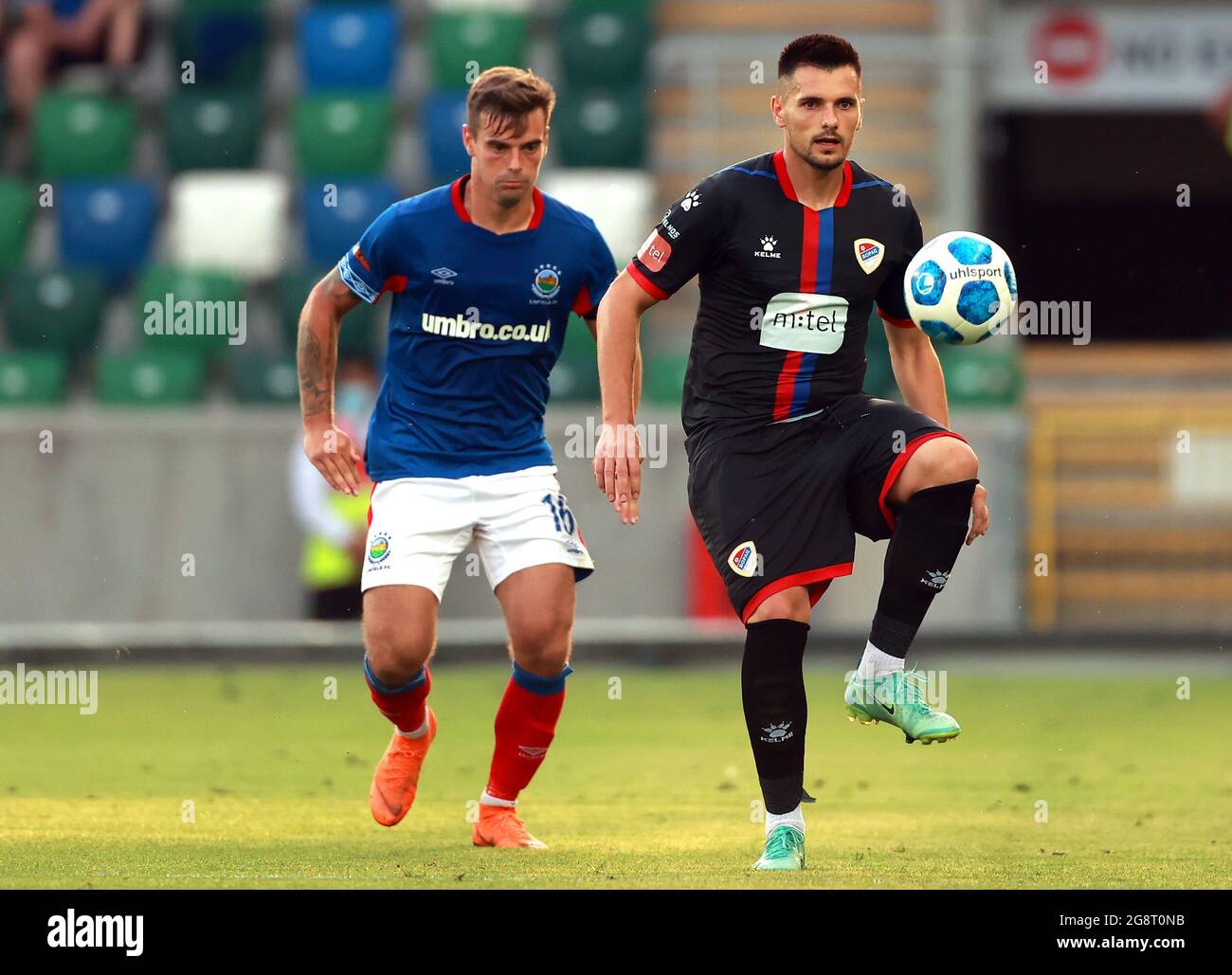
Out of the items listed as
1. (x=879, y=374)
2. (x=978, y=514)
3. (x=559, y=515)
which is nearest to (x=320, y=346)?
(x=559, y=515)

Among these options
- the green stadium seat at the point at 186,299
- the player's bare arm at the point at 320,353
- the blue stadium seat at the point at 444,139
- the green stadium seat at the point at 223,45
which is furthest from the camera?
the green stadium seat at the point at 223,45

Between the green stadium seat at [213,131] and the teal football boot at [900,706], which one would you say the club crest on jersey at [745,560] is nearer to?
the teal football boot at [900,706]

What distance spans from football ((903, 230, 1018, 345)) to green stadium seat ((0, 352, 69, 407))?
950 centimetres

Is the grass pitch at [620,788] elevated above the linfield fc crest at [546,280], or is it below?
below

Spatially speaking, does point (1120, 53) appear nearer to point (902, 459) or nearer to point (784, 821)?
point (902, 459)

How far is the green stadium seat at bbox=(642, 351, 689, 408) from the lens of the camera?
48.1ft

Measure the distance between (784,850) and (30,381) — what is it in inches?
389

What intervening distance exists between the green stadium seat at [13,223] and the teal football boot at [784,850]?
1102 cm

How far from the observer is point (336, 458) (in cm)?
709

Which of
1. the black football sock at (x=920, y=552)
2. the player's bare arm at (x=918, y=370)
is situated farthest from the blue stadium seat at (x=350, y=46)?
the black football sock at (x=920, y=552)

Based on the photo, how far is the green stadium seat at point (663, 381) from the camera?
48.1ft

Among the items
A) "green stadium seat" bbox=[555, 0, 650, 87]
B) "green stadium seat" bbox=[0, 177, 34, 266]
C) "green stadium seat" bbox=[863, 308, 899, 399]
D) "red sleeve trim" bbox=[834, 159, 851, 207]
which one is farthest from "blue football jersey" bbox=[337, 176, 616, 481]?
"green stadium seat" bbox=[0, 177, 34, 266]

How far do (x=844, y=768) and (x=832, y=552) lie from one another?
300 centimetres

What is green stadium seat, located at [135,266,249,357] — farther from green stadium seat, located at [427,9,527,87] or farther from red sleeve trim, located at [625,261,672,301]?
red sleeve trim, located at [625,261,672,301]
